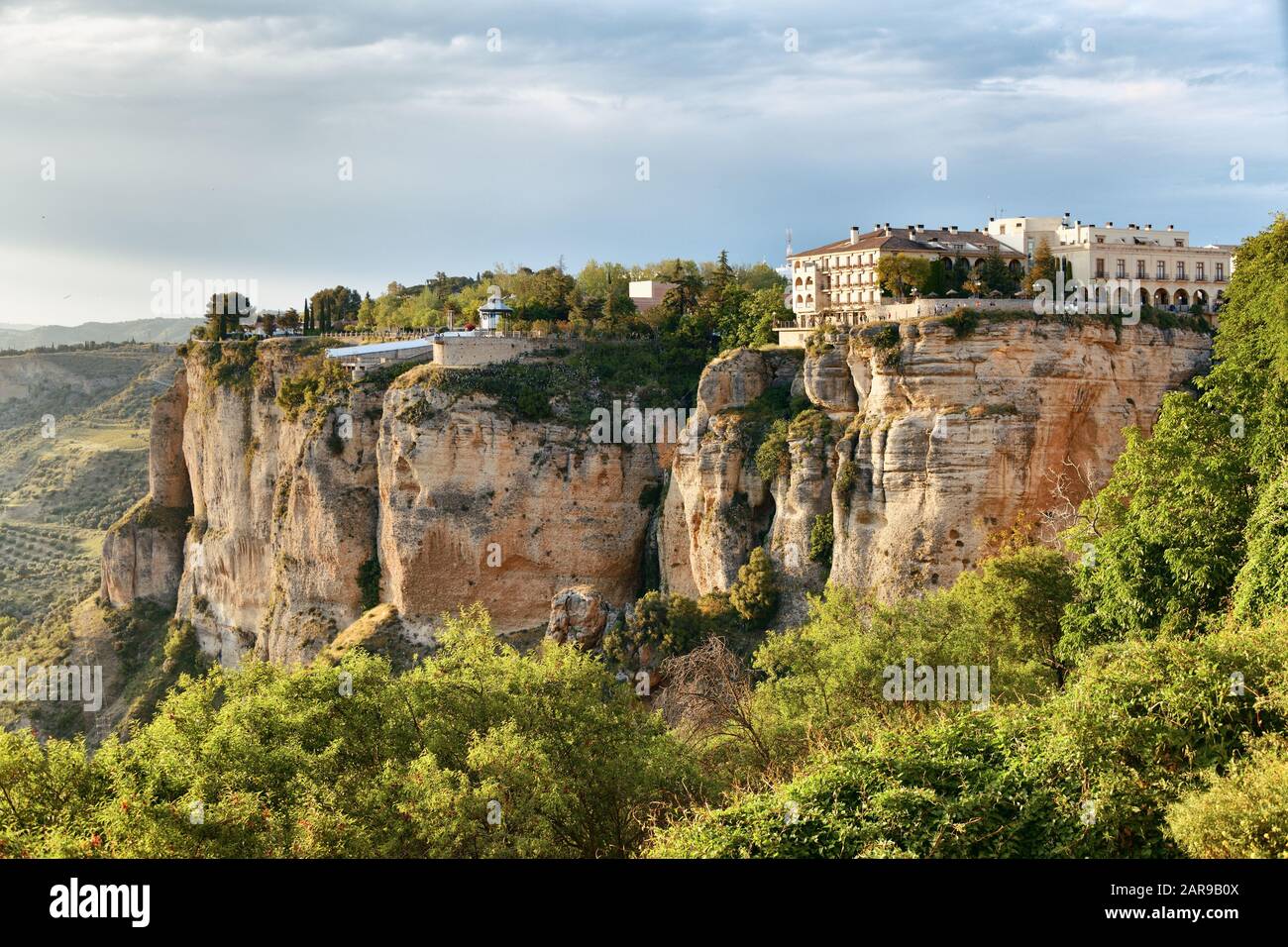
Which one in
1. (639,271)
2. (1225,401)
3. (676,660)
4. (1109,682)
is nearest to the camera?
(1109,682)

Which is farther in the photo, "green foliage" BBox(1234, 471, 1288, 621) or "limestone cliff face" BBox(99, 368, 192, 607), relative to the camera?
"limestone cliff face" BBox(99, 368, 192, 607)

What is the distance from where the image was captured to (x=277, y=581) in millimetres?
50750

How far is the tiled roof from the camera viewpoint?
4219 cm

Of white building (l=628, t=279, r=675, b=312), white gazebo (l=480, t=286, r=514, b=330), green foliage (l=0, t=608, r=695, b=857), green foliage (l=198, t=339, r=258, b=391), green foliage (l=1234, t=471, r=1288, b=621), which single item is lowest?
green foliage (l=0, t=608, r=695, b=857)

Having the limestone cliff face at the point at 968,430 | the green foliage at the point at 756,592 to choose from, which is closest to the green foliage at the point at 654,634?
the green foliage at the point at 756,592

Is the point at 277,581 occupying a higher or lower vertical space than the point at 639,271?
lower

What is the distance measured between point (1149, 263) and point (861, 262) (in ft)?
25.4

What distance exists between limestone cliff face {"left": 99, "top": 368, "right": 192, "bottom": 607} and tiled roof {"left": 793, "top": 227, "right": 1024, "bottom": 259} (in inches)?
1269

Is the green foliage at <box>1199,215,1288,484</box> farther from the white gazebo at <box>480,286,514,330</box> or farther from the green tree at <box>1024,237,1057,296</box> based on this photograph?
the white gazebo at <box>480,286,514,330</box>

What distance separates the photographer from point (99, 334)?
514 feet

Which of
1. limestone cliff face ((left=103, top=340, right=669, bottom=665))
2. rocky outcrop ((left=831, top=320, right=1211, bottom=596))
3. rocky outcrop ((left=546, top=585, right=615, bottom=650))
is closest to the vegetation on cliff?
rocky outcrop ((left=831, top=320, right=1211, bottom=596))
